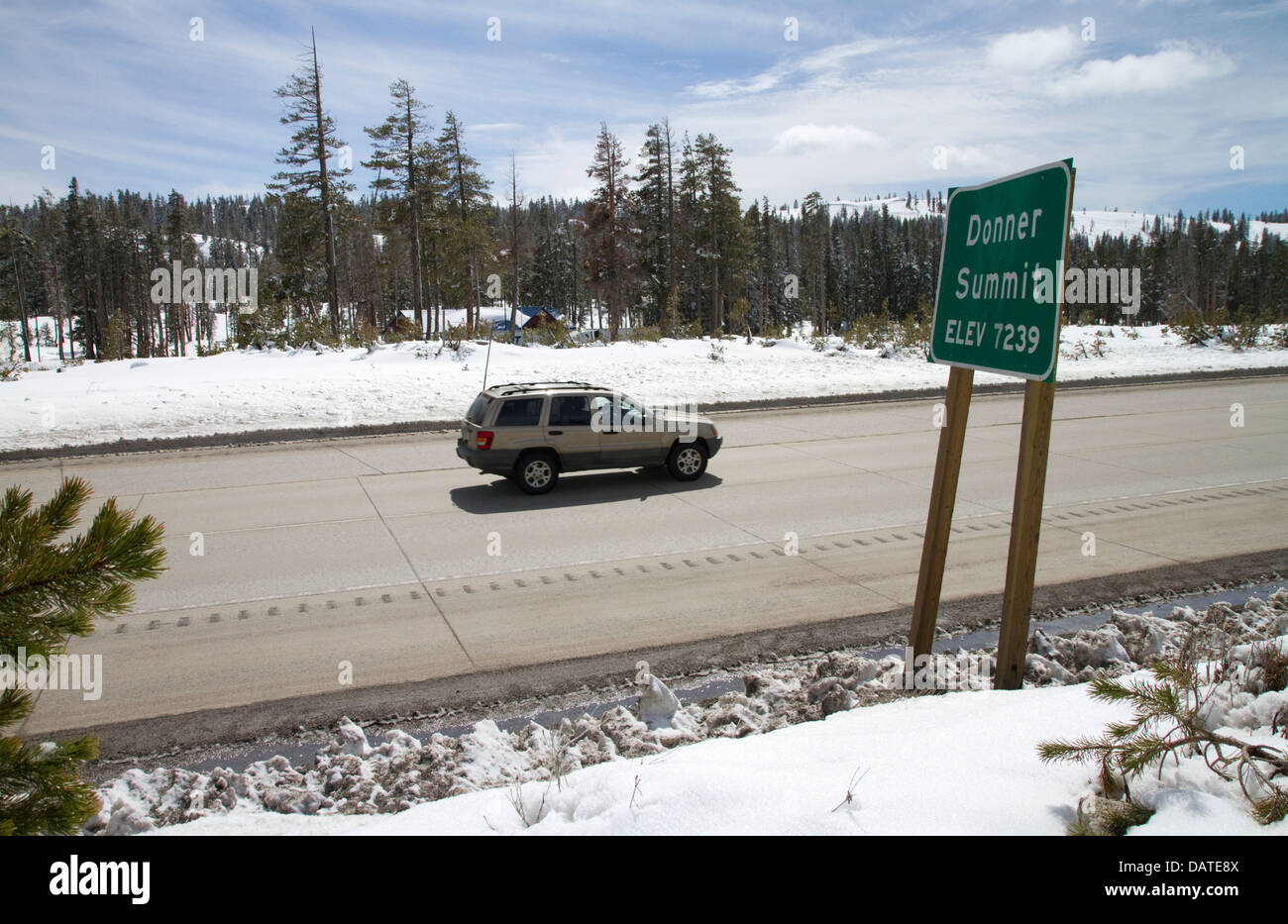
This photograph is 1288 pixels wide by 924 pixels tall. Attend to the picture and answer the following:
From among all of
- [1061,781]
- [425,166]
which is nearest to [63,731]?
[1061,781]

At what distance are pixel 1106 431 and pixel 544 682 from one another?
16.5 m

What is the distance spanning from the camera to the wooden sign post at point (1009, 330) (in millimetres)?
5004

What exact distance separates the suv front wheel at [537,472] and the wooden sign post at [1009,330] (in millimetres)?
7805

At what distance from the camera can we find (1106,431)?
18.6 metres

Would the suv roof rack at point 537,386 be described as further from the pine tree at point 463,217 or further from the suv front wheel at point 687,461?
the pine tree at point 463,217

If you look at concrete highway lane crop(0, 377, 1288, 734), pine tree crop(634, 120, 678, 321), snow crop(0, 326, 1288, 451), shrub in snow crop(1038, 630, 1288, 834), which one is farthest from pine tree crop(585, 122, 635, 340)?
shrub in snow crop(1038, 630, 1288, 834)

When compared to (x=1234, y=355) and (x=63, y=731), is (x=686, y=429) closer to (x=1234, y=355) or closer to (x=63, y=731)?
(x=63, y=731)

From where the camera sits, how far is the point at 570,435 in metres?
13.3

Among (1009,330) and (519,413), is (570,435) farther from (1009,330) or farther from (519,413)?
(1009,330)

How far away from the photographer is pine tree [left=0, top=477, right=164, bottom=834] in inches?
95.2

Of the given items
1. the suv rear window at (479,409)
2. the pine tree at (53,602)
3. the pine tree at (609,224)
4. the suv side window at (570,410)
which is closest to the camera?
the pine tree at (53,602)

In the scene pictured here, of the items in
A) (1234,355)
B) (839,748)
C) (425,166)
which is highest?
(425,166)

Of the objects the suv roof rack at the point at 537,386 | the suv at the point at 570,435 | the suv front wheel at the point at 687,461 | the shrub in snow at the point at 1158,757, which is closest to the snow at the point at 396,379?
the suv roof rack at the point at 537,386

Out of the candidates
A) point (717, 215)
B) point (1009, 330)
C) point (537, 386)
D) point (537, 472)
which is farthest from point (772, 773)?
point (717, 215)
